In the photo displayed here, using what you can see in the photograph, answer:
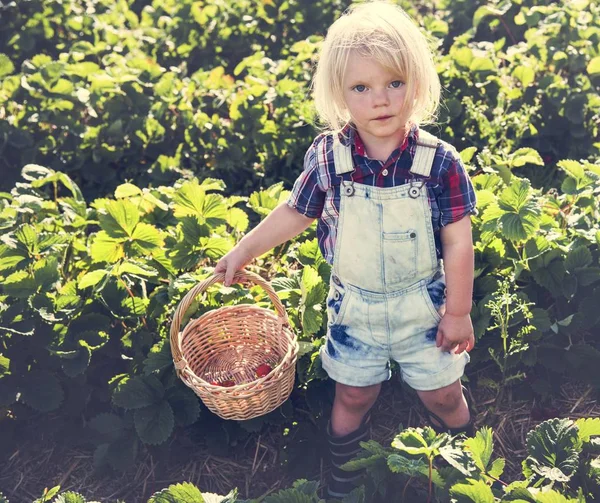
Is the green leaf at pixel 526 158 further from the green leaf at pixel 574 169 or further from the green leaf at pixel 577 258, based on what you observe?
the green leaf at pixel 577 258

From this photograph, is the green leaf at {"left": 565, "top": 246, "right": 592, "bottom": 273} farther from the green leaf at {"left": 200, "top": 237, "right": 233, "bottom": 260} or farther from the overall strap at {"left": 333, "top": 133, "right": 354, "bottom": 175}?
the green leaf at {"left": 200, "top": 237, "right": 233, "bottom": 260}

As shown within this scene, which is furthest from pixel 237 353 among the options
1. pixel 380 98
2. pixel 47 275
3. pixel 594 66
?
pixel 594 66

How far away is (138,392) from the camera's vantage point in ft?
7.76

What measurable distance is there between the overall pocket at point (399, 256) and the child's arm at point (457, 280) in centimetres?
10

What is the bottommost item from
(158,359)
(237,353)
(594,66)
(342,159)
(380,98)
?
(237,353)

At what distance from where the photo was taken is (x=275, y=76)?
13.1 ft

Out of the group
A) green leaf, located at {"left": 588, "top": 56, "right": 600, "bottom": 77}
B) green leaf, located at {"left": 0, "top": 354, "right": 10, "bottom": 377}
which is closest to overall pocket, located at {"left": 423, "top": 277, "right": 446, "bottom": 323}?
green leaf, located at {"left": 0, "top": 354, "right": 10, "bottom": 377}

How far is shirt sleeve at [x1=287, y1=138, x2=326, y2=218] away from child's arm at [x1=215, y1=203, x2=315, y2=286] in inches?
2.2

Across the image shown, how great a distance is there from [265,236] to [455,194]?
1.92ft

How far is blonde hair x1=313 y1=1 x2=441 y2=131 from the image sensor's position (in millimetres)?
1842

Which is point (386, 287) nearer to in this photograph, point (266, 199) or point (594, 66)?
point (266, 199)

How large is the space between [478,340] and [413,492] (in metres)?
0.64

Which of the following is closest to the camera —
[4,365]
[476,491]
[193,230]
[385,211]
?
[476,491]

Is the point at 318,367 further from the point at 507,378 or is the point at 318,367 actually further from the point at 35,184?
the point at 35,184
